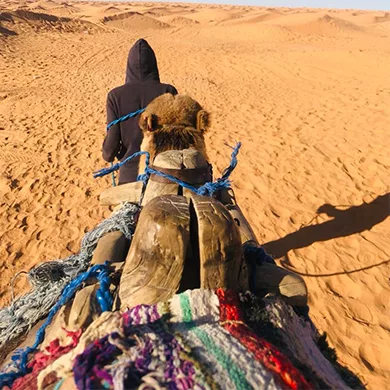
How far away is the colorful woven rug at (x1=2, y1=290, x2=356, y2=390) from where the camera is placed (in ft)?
2.24

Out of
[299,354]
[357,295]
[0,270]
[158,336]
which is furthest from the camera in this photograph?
[0,270]

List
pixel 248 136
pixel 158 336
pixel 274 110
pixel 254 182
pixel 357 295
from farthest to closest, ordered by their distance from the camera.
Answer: pixel 274 110, pixel 248 136, pixel 254 182, pixel 357 295, pixel 158 336

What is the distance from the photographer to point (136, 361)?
0.70 meters

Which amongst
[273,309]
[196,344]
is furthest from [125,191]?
[196,344]

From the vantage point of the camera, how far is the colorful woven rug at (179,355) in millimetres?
683

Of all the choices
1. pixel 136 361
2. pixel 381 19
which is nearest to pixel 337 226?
pixel 136 361

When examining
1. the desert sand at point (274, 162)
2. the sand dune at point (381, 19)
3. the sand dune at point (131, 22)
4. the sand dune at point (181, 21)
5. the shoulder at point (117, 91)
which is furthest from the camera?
the sand dune at point (381, 19)

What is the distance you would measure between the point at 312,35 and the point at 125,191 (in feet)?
86.9

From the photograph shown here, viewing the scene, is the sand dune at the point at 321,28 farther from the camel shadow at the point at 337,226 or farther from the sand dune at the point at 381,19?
the camel shadow at the point at 337,226

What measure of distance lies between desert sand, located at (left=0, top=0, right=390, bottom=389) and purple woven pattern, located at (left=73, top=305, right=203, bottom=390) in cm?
246

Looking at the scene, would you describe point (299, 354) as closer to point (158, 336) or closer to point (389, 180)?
point (158, 336)

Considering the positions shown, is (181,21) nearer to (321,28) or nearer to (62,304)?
(321,28)

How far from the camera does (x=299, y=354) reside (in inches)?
37.1

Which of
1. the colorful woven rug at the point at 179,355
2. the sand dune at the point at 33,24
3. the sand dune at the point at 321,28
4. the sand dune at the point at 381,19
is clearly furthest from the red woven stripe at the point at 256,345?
the sand dune at the point at 381,19
